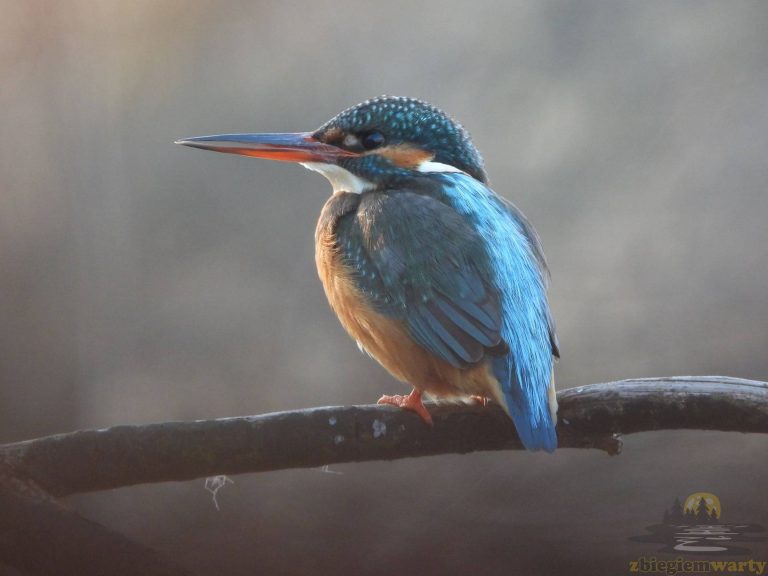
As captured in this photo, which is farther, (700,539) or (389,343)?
(700,539)

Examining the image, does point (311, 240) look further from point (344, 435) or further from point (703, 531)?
point (703, 531)

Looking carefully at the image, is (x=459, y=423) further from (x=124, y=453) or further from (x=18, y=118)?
(x=18, y=118)

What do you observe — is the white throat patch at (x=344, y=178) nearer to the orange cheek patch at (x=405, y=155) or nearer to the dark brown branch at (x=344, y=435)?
the orange cheek patch at (x=405, y=155)

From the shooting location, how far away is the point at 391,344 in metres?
1.60

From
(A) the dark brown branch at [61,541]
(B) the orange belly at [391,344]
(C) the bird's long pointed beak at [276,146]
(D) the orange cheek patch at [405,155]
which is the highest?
(C) the bird's long pointed beak at [276,146]

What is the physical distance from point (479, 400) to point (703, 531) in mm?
525

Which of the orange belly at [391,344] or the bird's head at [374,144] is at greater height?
the bird's head at [374,144]

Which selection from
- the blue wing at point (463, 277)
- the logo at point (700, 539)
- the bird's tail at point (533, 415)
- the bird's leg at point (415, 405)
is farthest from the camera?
the logo at point (700, 539)

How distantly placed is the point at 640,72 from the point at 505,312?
2.30 ft

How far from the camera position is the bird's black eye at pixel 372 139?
174cm

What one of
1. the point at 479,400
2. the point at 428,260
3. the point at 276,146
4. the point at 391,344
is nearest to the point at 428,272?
the point at 428,260

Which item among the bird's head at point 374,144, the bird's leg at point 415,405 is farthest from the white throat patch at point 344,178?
the bird's leg at point 415,405

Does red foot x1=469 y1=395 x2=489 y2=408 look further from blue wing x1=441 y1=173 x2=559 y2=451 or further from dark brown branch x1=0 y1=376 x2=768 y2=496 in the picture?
blue wing x1=441 y1=173 x2=559 y2=451

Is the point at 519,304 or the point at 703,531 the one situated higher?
the point at 519,304
